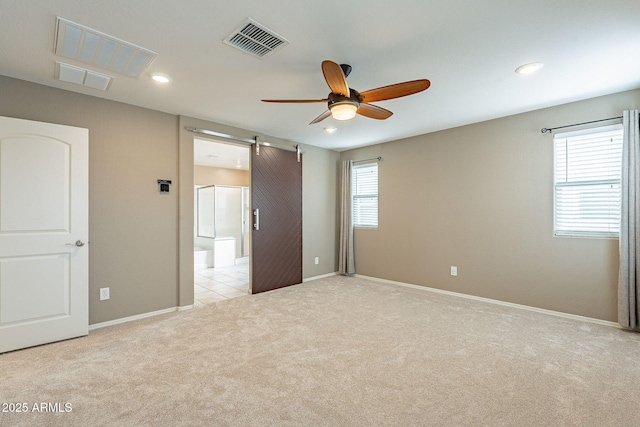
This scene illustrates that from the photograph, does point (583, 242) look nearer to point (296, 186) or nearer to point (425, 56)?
point (425, 56)

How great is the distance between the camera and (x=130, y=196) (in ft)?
11.2

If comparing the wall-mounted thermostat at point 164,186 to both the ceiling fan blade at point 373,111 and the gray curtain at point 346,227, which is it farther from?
the gray curtain at point 346,227

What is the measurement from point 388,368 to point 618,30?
295 cm

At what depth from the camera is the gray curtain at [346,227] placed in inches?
223

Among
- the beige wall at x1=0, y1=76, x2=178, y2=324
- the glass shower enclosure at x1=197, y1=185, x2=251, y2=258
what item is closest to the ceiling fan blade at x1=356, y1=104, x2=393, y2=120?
the beige wall at x1=0, y1=76, x2=178, y2=324

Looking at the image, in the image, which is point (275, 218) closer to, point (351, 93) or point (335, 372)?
point (351, 93)

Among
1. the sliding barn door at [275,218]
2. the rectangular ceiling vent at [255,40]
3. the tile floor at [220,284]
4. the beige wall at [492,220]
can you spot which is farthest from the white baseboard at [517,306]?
the rectangular ceiling vent at [255,40]

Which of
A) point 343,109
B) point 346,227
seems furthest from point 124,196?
point 346,227

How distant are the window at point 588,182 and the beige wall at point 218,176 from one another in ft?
20.2

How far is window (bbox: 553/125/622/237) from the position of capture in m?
3.23

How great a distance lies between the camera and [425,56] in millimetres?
2420

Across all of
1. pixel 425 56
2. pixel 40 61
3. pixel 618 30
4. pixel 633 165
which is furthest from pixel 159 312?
pixel 633 165

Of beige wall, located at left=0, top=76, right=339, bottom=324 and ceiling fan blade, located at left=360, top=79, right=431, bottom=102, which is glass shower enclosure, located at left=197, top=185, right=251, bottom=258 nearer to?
beige wall, located at left=0, top=76, right=339, bottom=324

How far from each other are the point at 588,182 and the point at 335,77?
3.26 metres
